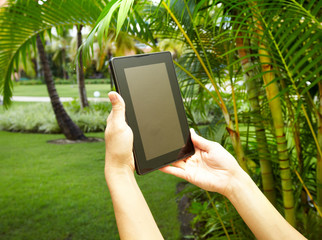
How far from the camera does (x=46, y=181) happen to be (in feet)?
10.5

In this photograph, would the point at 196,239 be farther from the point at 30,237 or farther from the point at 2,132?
the point at 2,132

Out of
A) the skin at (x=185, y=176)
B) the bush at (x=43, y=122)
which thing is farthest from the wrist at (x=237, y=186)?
the bush at (x=43, y=122)

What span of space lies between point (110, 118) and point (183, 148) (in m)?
0.23

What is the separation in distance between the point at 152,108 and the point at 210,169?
234 mm

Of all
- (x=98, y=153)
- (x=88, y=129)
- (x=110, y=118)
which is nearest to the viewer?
(x=110, y=118)

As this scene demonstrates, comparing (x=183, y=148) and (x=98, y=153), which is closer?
(x=183, y=148)

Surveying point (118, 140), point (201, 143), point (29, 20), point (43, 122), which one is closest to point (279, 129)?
point (201, 143)

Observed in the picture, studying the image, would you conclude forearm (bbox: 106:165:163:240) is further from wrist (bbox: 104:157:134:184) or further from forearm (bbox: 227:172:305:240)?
forearm (bbox: 227:172:305:240)

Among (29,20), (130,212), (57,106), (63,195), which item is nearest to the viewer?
(130,212)

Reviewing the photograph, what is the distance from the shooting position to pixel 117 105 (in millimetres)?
655

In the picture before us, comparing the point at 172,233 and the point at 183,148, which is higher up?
the point at 183,148

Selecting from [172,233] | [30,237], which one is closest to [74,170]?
[30,237]

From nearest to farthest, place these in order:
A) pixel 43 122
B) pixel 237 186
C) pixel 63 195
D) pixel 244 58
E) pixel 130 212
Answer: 1. pixel 130 212
2. pixel 237 186
3. pixel 244 58
4. pixel 63 195
5. pixel 43 122

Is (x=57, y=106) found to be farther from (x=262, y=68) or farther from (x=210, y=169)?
(x=210, y=169)
